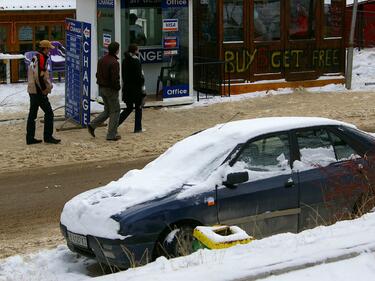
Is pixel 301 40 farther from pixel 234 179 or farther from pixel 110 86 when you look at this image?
pixel 234 179

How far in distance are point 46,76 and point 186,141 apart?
18.4 feet

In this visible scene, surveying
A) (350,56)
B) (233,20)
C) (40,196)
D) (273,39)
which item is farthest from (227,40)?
(40,196)

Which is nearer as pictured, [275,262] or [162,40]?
[275,262]

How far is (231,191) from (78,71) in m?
8.25

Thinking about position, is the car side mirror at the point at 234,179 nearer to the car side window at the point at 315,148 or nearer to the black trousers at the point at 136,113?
the car side window at the point at 315,148

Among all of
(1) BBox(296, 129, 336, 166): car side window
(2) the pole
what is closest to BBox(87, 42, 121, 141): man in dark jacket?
(1) BBox(296, 129, 336, 166): car side window

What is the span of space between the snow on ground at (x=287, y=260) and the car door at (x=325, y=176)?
1377mm

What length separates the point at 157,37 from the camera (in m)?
18.5

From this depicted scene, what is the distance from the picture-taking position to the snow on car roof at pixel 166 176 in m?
7.55

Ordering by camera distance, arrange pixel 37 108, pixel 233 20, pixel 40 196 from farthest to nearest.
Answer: pixel 233 20, pixel 37 108, pixel 40 196

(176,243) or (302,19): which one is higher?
(302,19)


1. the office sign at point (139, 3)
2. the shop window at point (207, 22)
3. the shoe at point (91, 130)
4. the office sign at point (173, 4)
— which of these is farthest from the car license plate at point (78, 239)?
the shop window at point (207, 22)

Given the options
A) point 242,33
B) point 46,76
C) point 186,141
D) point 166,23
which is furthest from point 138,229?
point 242,33

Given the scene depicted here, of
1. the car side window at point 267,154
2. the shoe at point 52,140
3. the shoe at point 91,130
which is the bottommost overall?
the shoe at point 52,140
